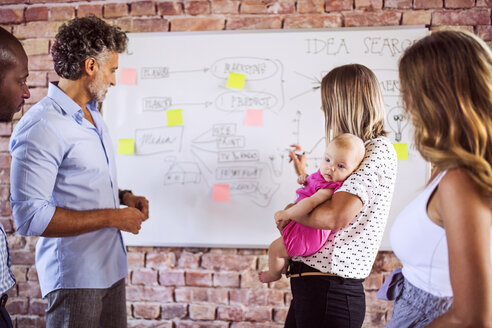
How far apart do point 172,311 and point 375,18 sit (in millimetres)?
1946

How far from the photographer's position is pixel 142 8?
2117 millimetres

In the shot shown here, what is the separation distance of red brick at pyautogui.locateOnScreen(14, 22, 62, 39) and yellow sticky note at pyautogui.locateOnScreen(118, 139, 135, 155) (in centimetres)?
73

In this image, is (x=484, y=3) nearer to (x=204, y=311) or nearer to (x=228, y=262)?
(x=228, y=262)

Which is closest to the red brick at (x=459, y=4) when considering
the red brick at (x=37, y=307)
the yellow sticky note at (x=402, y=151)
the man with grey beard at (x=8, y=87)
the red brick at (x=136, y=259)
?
the yellow sticky note at (x=402, y=151)

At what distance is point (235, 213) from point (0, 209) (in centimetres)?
135


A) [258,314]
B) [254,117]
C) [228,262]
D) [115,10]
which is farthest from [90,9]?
[258,314]

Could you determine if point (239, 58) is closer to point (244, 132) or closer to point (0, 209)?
point (244, 132)

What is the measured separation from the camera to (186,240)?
210cm

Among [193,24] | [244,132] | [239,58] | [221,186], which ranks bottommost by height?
[221,186]

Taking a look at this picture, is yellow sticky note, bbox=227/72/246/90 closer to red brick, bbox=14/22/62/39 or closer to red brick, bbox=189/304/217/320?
red brick, bbox=14/22/62/39

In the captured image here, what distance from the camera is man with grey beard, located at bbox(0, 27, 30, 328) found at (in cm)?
104

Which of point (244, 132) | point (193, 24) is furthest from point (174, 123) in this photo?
point (193, 24)

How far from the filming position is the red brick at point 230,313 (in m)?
2.12

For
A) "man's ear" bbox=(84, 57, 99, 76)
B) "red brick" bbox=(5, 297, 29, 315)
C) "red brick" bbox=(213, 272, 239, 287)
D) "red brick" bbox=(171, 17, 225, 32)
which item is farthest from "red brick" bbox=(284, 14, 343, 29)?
"red brick" bbox=(5, 297, 29, 315)
